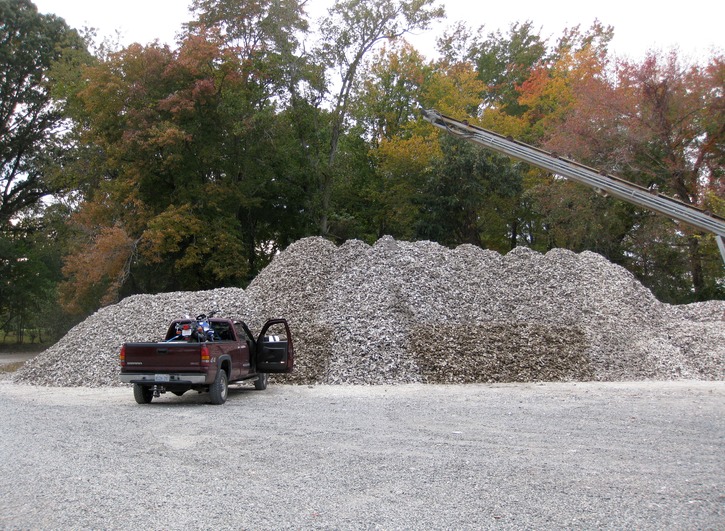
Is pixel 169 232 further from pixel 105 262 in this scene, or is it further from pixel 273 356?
pixel 273 356

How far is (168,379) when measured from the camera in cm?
1040

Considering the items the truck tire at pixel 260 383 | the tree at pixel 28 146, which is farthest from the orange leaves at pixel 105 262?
the truck tire at pixel 260 383

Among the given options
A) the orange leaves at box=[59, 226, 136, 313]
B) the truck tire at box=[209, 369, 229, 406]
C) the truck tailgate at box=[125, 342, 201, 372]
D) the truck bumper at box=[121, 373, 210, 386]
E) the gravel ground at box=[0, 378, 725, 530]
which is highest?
the orange leaves at box=[59, 226, 136, 313]

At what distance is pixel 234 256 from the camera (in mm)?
25438

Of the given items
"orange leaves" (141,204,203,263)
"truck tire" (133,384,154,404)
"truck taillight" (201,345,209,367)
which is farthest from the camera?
"orange leaves" (141,204,203,263)

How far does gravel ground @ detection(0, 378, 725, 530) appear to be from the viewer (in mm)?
4668

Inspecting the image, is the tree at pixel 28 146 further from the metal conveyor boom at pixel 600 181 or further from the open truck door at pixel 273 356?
the metal conveyor boom at pixel 600 181

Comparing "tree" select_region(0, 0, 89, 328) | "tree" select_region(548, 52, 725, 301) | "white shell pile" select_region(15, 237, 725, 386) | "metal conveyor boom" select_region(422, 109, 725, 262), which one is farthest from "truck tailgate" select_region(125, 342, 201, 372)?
"tree" select_region(0, 0, 89, 328)

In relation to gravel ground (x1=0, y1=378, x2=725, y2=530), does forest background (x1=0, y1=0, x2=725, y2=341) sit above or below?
above

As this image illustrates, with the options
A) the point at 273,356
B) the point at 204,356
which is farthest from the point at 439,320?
the point at 204,356

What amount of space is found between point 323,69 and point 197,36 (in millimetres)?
6396

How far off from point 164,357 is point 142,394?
117 cm

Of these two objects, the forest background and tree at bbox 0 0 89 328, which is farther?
tree at bbox 0 0 89 328

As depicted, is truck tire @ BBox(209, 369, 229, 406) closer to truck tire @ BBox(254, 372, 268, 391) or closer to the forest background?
truck tire @ BBox(254, 372, 268, 391)
